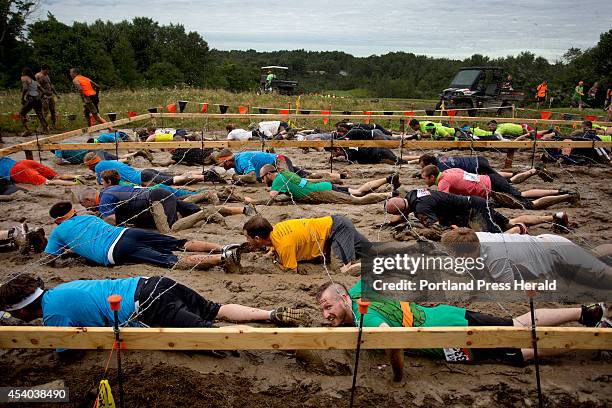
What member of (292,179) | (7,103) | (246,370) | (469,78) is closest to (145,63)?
(7,103)

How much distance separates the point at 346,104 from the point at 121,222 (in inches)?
605

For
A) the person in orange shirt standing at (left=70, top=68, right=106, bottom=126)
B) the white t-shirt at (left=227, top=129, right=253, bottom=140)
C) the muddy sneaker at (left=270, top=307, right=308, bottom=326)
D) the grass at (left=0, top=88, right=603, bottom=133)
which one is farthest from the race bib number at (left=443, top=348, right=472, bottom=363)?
the grass at (left=0, top=88, right=603, bottom=133)

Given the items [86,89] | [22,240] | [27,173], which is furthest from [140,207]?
[86,89]

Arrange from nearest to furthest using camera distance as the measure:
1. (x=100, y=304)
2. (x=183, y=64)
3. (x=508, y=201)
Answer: (x=100, y=304)
(x=508, y=201)
(x=183, y=64)

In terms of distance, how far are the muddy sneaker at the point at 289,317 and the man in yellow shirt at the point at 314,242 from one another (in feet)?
3.11

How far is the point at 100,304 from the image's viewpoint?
3.30 metres

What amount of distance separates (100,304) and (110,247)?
1.31 m

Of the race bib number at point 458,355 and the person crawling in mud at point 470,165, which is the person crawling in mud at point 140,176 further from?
the race bib number at point 458,355

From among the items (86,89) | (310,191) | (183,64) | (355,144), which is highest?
(183,64)

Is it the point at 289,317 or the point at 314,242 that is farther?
the point at 314,242

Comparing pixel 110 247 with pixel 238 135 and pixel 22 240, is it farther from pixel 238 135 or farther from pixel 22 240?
pixel 238 135

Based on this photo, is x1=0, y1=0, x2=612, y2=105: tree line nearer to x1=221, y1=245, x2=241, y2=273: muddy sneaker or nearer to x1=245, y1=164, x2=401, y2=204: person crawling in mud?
x1=245, y1=164, x2=401, y2=204: person crawling in mud

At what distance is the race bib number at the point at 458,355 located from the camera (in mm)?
3234

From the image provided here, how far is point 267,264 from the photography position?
189 inches
